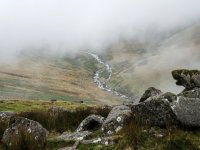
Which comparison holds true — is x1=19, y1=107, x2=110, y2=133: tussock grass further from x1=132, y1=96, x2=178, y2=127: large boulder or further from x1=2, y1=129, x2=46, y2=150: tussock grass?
x1=132, y1=96, x2=178, y2=127: large boulder

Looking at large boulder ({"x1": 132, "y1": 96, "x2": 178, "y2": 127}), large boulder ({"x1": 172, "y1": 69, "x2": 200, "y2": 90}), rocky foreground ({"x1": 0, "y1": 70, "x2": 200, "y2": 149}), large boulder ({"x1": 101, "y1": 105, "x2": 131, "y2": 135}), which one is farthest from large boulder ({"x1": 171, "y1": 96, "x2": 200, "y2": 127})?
large boulder ({"x1": 172, "y1": 69, "x2": 200, "y2": 90})

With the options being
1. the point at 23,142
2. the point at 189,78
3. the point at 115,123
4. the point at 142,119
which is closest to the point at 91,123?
the point at 115,123

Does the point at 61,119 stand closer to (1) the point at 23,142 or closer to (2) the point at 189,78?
(2) the point at 189,78

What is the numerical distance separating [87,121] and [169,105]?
886 cm

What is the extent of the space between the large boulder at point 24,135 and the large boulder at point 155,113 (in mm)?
5226

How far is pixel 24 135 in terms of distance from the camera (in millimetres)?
22625

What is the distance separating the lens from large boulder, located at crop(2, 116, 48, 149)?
22.4 metres

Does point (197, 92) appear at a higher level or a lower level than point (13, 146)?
higher

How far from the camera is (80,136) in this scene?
1030 inches

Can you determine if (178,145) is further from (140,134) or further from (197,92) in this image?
(197,92)

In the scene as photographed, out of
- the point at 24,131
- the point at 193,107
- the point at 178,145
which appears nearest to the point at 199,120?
the point at 193,107

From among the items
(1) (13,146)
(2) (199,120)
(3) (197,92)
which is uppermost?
(3) (197,92)

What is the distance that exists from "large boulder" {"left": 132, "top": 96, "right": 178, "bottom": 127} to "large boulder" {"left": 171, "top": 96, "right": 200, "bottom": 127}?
1.00 ft

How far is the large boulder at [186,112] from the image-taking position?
22.3 m
